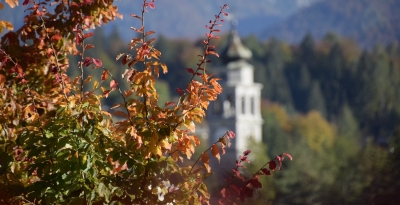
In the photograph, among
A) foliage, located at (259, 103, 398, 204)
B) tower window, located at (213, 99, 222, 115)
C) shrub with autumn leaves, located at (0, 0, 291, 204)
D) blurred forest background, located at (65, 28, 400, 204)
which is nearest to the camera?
shrub with autumn leaves, located at (0, 0, 291, 204)

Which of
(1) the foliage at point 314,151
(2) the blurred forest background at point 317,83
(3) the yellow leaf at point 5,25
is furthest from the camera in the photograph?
(2) the blurred forest background at point 317,83

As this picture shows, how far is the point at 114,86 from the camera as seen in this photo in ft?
18.0

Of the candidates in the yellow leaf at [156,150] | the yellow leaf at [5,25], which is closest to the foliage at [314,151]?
the yellow leaf at [5,25]

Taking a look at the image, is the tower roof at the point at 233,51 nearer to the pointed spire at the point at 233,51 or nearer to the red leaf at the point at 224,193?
the pointed spire at the point at 233,51

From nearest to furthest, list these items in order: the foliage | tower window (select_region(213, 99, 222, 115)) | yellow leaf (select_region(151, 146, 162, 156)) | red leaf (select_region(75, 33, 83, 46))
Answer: yellow leaf (select_region(151, 146, 162, 156)), red leaf (select_region(75, 33, 83, 46)), the foliage, tower window (select_region(213, 99, 222, 115))

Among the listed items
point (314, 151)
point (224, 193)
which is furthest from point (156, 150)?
point (314, 151)

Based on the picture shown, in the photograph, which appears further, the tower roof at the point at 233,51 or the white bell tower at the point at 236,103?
the white bell tower at the point at 236,103

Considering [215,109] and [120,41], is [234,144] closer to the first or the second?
[215,109]

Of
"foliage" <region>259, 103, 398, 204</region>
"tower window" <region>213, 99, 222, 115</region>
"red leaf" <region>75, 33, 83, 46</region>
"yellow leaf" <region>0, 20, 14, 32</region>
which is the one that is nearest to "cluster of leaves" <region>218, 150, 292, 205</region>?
"red leaf" <region>75, 33, 83, 46</region>

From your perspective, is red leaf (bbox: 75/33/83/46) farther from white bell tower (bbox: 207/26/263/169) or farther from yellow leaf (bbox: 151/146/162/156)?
white bell tower (bbox: 207/26/263/169)

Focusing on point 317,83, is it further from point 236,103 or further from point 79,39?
point 79,39

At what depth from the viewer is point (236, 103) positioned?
72688 millimetres

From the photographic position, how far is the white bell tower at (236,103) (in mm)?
71188

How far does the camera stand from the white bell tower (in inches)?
2803
